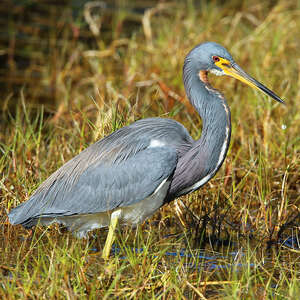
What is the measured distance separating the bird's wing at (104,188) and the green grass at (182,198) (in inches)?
8.4

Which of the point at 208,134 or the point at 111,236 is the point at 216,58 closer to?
the point at 208,134

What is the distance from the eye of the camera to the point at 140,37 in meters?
10.0

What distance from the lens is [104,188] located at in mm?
4590

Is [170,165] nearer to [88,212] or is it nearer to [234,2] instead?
[88,212]

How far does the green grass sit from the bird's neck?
1.53 feet

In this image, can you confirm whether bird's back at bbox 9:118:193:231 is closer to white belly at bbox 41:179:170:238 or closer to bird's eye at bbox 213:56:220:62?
white belly at bbox 41:179:170:238

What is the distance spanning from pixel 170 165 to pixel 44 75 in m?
5.08

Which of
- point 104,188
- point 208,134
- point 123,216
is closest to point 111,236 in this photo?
point 123,216

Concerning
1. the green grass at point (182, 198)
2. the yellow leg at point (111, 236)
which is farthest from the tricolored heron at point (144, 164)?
the green grass at point (182, 198)

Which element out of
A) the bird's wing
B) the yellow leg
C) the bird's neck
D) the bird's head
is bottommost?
the yellow leg

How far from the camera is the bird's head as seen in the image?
4582 mm

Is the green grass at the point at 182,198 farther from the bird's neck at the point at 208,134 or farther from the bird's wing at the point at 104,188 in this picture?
the bird's neck at the point at 208,134

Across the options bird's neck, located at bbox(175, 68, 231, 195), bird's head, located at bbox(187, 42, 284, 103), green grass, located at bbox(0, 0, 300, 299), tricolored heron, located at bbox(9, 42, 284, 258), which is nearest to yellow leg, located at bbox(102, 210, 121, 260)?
tricolored heron, located at bbox(9, 42, 284, 258)

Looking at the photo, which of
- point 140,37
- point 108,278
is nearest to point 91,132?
point 108,278
